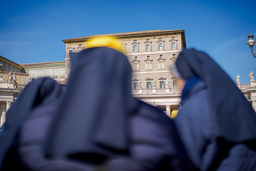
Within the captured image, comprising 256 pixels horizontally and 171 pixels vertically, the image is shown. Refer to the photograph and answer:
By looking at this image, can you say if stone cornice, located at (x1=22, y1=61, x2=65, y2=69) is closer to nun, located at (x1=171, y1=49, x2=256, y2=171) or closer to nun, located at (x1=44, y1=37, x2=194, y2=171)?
nun, located at (x1=171, y1=49, x2=256, y2=171)

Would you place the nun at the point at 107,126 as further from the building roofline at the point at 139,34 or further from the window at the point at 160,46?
the building roofline at the point at 139,34

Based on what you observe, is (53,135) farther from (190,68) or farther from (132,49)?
(132,49)

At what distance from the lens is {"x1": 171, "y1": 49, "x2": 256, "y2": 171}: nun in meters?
1.98

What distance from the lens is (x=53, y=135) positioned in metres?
1.36

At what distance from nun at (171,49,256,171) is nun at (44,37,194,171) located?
1.71 ft

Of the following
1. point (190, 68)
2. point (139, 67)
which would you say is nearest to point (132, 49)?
point (139, 67)

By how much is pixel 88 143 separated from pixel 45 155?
1.00 ft

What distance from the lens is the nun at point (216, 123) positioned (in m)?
1.98

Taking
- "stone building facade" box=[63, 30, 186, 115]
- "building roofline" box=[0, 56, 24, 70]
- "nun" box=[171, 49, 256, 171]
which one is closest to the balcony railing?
"stone building facade" box=[63, 30, 186, 115]

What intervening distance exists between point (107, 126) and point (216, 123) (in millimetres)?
1037

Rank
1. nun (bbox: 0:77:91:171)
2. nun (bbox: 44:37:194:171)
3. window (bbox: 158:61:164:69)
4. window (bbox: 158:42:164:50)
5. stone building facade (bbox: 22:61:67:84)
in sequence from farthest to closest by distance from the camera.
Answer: stone building facade (bbox: 22:61:67:84)
window (bbox: 158:42:164:50)
window (bbox: 158:61:164:69)
nun (bbox: 0:77:91:171)
nun (bbox: 44:37:194:171)

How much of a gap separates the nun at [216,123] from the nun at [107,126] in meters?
0.52

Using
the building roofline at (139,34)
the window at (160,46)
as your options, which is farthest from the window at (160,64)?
the building roofline at (139,34)

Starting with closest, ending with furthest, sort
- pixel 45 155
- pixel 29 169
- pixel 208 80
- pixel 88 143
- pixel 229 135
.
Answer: pixel 88 143 < pixel 45 155 < pixel 29 169 < pixel 229 135 < pixel 208 80
